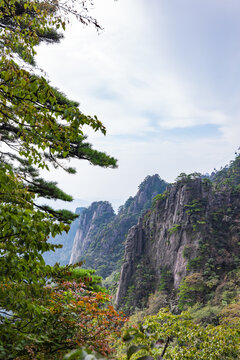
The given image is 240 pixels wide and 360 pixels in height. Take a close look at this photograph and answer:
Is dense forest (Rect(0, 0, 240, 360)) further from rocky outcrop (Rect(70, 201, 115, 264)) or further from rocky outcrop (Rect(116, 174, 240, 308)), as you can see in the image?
rocky outcrop (Rect(70, 201, 115, 264))

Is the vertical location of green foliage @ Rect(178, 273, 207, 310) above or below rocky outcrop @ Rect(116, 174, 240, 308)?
below

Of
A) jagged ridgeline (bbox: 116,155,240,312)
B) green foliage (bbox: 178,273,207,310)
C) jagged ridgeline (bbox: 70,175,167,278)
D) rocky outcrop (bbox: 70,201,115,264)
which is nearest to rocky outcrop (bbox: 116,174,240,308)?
jagged ridgeline (bbox: 116,155,240,312)

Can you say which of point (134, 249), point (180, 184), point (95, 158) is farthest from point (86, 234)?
point (95, 158)

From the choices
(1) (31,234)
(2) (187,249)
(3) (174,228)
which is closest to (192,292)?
(2) (187,249)

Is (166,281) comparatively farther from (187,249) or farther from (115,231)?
(115,231)

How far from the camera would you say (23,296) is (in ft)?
7.52

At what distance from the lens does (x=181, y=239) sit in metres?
29.9

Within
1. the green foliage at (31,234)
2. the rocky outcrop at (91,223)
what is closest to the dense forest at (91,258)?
the green foliage at (31,234)

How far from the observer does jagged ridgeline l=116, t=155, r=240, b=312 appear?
22484 millimetres

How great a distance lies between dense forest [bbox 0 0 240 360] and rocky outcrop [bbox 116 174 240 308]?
0.46ft

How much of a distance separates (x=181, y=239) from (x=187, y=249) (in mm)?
2517

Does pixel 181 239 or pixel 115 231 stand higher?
pixel 181 239

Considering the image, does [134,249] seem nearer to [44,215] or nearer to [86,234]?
[44,215]

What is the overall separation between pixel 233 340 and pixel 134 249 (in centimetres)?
3158
